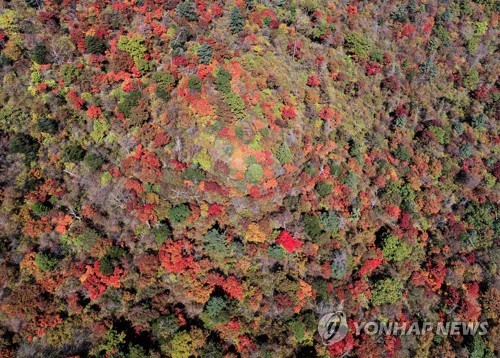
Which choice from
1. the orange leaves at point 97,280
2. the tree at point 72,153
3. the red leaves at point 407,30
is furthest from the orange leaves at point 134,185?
the red leaves at point 407,30

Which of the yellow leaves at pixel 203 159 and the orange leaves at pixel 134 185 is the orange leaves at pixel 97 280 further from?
the yellow leaves at pixel 203 159

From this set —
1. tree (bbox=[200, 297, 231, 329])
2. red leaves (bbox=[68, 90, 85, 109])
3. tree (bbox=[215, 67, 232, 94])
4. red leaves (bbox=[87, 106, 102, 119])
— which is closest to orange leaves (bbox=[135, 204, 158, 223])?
tree (bbox=[200, 297, 231, 329])

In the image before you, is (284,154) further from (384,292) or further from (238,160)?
(384,292)

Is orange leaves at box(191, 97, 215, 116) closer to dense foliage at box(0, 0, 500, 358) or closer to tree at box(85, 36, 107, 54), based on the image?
dense foliage at box(0, 0, 500, 358)

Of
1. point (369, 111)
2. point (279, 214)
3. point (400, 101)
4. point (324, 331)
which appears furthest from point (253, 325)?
point (400, 101)

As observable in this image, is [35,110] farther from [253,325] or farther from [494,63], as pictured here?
[494,63]
